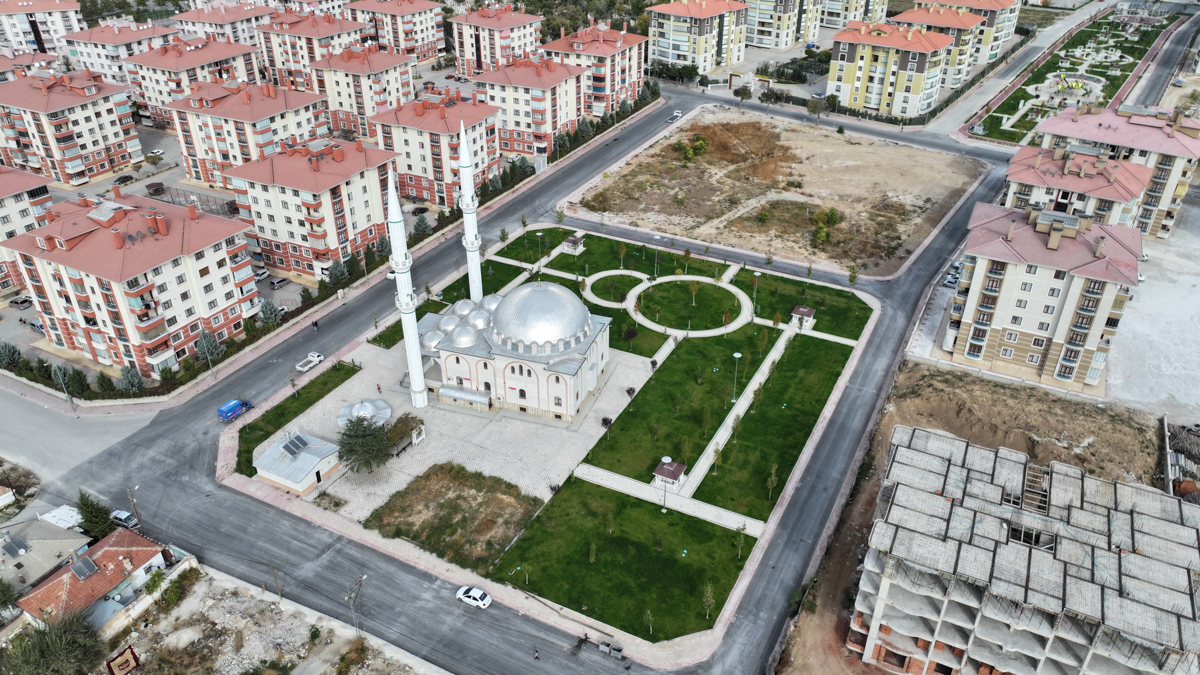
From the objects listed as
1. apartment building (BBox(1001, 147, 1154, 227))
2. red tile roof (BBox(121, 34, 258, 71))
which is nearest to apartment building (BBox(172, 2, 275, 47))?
red tile roof (BBox(121, 34, 258, 71))

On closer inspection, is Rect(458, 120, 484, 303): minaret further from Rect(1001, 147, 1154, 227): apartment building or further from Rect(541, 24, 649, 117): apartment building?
Rect(541, 24, 649, 117): apartment building

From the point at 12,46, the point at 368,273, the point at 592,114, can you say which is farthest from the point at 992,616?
the point at 12,46

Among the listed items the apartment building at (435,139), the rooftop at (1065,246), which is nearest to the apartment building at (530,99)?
the apartment building at (435,139)

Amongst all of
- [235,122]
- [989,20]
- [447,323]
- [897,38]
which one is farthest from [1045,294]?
[989,20]

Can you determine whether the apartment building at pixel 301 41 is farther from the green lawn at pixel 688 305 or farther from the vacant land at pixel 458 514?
the vacant land at pixel 458 514

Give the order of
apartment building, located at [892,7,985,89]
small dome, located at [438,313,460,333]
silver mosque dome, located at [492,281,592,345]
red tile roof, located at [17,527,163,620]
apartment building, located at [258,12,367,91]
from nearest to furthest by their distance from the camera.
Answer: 1. red tile roof, located at [17,527,163,620]
2. silver mosque dome, located at [492,281,592,345]
3. small dome, located at [438,313,460,333]
4. apartment building, located at [258,12,367,91]
5. apartment building, located at [892,7,985,89]

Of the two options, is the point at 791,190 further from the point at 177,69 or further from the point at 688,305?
the point at 177,69
